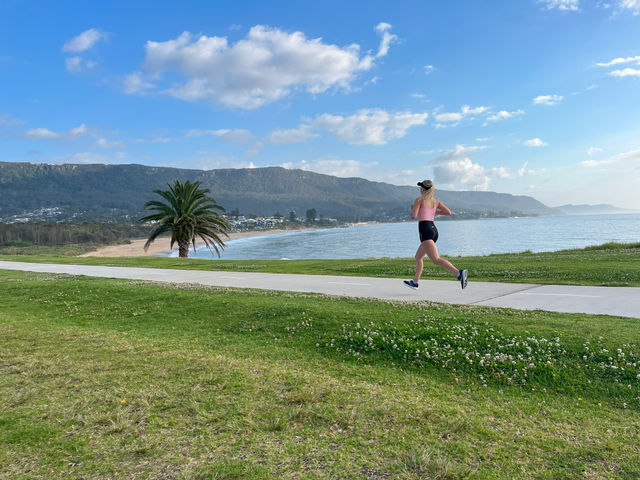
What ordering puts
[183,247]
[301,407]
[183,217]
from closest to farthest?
[301,407]
[183,217]
[183,247]

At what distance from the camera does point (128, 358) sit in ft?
20.6

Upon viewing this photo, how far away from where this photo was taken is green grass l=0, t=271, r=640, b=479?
331 centimetres

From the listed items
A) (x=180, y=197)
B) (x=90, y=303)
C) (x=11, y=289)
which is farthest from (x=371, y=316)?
(x=180, y=197)

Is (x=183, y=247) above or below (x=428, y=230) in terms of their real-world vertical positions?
below

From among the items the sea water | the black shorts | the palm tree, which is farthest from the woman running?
the sea water

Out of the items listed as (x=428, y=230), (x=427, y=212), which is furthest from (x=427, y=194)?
(x=428, y=230)

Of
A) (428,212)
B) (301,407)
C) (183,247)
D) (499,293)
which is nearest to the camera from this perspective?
(301,407)

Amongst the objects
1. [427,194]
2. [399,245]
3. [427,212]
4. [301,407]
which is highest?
[427,194]

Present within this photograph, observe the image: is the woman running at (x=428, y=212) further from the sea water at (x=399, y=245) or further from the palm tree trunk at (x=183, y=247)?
the sea water at (x=399, y=245)

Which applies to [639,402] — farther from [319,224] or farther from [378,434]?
[319,224]

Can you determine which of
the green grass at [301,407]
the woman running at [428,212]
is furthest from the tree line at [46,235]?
the woman running at [428,212]

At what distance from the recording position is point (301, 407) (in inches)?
170

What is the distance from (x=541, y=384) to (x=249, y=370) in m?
4.00

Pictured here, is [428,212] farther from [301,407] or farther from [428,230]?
[301,407]
